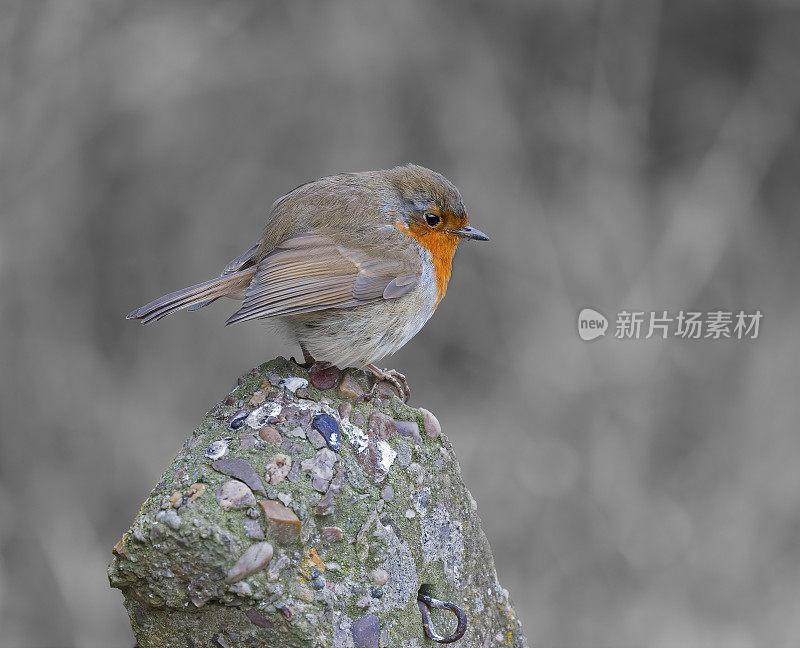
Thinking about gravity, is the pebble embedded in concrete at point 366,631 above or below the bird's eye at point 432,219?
below

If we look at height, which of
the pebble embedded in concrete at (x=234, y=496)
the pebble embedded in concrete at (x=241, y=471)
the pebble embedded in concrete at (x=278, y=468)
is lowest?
the pebble embedded in concrete at (x=234, y=496)

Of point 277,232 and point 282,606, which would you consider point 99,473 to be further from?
point 282,606

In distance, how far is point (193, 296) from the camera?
260cm

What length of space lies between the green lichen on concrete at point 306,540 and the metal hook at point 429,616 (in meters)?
0.02

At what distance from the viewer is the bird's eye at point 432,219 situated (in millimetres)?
2967

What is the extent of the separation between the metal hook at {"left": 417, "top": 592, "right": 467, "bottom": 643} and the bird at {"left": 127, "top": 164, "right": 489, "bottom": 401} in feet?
1.84

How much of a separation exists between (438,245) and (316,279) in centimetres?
50

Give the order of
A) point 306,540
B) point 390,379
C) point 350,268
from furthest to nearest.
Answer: point 350,268
point 390,379
point 306,540

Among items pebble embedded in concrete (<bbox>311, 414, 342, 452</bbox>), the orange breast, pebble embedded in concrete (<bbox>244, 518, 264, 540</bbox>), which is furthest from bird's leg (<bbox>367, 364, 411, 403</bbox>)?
pebble embedded in concrete (<bbox>244, 518, 264, 540</bbox>)

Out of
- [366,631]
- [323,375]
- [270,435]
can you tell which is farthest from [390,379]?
[366,631]

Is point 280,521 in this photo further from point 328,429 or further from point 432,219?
point 432,219

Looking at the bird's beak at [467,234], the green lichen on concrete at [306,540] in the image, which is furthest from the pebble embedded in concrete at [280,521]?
the bird's beak at [467,234]

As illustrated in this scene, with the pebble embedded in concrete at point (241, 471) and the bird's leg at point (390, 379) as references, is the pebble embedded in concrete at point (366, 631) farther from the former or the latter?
the bird's leg at point (390, 379)

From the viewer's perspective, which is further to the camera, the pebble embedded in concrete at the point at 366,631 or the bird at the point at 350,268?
the bird at the point at 350,268
